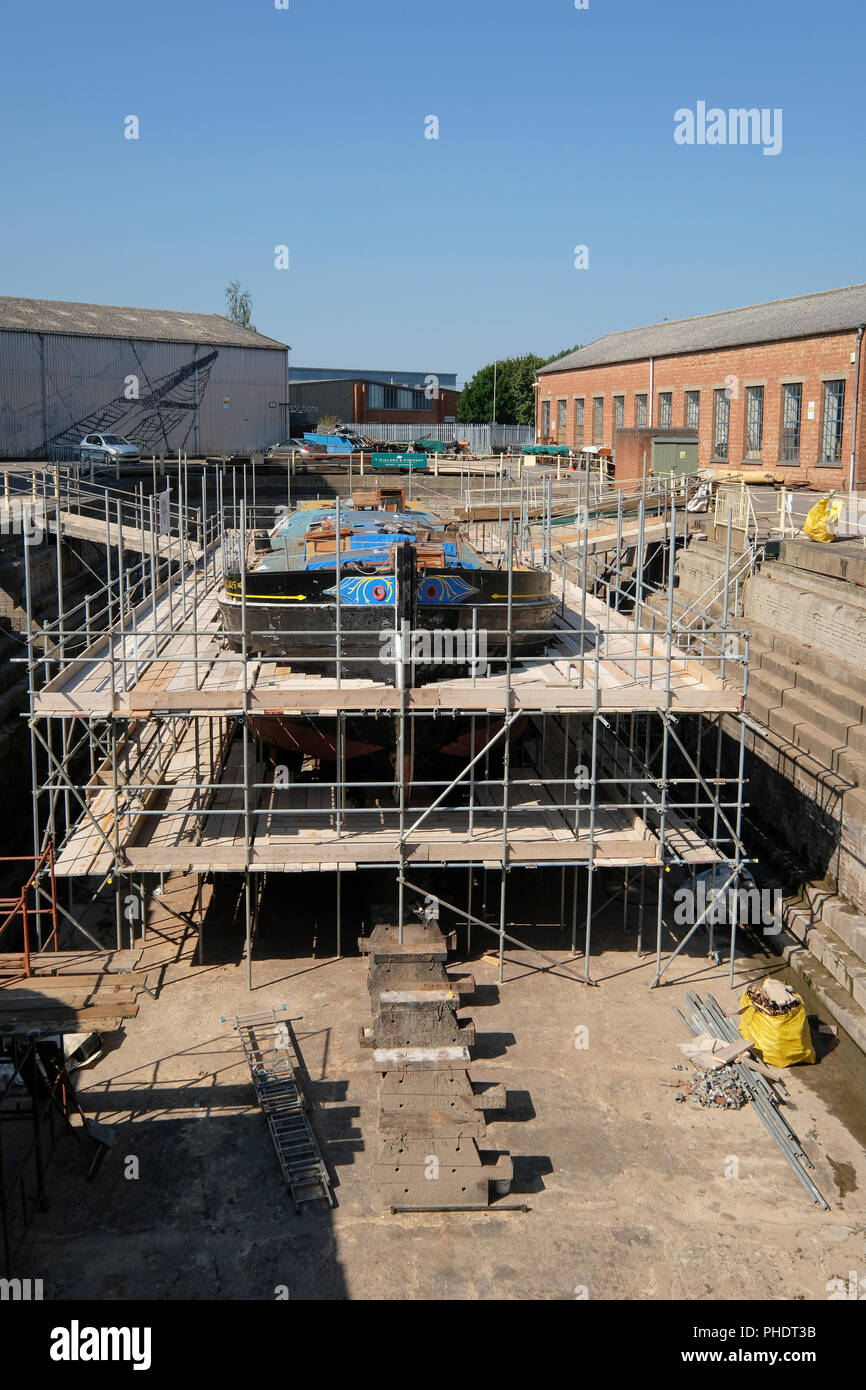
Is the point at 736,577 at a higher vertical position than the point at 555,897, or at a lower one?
higher

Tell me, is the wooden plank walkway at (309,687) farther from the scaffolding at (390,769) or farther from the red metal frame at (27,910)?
the red metal frame at (27,910)

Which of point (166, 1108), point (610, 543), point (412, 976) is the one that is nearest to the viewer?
point (166, 1108)

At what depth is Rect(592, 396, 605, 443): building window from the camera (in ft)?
138

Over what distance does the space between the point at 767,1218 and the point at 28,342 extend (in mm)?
32783

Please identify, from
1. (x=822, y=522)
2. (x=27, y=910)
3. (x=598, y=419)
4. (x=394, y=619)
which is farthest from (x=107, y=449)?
(x=27, y=910)

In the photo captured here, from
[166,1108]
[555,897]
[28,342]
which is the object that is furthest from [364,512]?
[28,342]

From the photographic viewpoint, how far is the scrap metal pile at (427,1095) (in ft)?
28.1

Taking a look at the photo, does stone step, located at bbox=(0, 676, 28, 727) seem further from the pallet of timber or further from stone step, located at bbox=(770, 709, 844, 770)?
stone step, located at bbox=(770, 709, 844, 770)

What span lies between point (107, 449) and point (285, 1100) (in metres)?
26.6

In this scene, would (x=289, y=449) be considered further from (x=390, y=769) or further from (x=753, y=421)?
(x=390, y=769)

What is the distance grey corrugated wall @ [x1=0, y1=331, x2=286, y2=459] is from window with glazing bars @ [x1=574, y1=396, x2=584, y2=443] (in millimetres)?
11319

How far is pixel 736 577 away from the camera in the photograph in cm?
1909

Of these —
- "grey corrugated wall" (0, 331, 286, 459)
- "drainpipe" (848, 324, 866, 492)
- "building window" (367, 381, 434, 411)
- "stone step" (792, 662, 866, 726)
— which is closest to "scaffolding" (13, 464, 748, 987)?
"stone step" (792, 662, 866, 726)

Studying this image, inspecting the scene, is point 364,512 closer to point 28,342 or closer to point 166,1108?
point 166,1108
